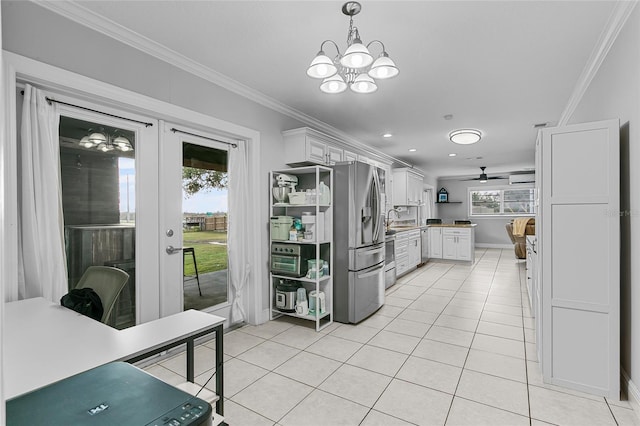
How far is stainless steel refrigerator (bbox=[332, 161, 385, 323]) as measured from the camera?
361 centimetres

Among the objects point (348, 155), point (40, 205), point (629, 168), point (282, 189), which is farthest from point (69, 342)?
point (348, 155)

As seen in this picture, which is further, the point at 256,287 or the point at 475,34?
the point at 256,287

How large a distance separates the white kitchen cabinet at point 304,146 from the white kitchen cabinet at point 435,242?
4.48 m

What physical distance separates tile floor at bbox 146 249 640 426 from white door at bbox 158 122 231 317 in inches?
19.1

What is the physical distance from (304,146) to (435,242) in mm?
5031

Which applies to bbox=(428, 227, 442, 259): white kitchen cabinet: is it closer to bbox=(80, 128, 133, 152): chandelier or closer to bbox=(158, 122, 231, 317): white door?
bbox=(158, 122, 231, 317): white door

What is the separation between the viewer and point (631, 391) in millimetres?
2105

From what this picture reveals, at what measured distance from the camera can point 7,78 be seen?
1887mm

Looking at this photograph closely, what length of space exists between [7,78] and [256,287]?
8.33ft

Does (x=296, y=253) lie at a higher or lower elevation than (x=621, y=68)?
lower

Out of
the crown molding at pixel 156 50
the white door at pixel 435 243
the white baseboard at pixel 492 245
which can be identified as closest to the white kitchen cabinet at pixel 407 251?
the white door at pixel 435 243

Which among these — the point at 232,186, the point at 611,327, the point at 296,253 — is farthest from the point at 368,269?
the point at 611,327

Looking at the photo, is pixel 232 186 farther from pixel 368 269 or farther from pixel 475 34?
pixel 475 34

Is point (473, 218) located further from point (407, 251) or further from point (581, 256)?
point (581, 256)
